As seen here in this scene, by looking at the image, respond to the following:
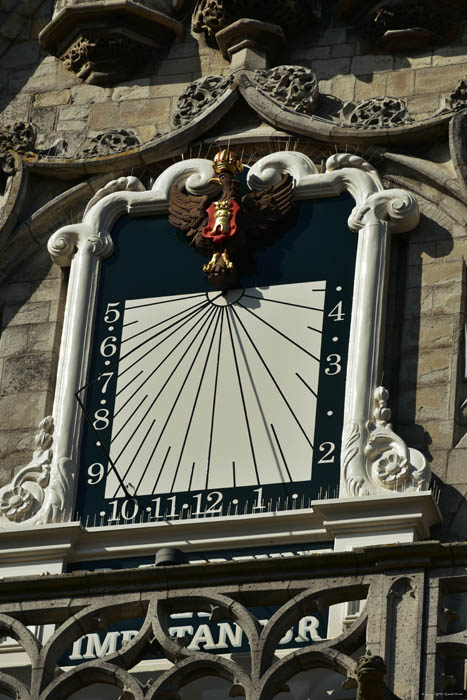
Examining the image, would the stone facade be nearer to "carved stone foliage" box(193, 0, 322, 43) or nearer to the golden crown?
"carved stone foliage" box(193, 0, 322, 43)

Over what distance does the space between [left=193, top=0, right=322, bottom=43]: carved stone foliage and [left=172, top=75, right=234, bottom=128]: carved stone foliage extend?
0.42 m

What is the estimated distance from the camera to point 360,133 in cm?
1755

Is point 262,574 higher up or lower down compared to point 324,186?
lower down

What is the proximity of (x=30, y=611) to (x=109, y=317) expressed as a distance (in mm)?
3578

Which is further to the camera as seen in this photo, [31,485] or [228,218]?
[228,218]

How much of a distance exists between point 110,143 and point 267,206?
49.6 inches

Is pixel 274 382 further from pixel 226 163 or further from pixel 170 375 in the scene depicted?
pixel 226 163

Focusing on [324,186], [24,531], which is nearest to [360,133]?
[324,186]

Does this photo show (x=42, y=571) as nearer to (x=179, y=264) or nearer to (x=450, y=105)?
(x=179, y=264)

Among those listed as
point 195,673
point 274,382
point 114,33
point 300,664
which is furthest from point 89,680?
point 114,33

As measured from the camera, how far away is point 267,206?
17.5m

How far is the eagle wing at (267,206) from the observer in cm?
1739

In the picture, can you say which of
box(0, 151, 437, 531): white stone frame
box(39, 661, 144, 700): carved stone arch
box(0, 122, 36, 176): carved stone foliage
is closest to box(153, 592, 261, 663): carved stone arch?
box(39, 661, 144, 700): carved stone arch

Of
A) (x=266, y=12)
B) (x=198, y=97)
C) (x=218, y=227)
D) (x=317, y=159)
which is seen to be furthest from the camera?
(x=266, y=12)
